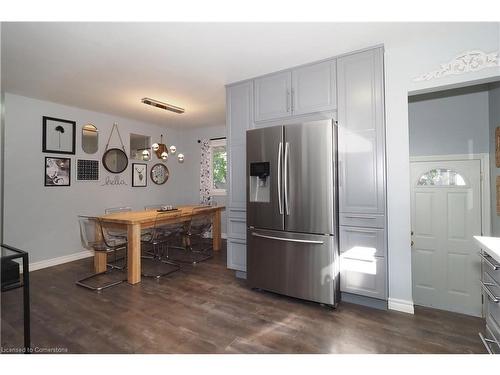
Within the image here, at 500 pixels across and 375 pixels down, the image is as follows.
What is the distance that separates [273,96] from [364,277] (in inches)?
88.3

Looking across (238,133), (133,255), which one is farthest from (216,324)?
(238,133)

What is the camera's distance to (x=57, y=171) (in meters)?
3.95

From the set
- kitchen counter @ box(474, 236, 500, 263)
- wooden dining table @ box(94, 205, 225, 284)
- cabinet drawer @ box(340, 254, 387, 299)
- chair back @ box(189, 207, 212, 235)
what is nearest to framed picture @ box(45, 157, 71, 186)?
wooden dining table @ box(94, 205, 225, 284)

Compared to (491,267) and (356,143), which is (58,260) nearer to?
(356,143)

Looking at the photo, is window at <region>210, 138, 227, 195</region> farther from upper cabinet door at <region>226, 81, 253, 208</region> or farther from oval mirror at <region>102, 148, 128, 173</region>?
upper cabinet door at <region>226, 81, 253, 208</region>

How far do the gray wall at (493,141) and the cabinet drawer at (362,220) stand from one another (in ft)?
4.80

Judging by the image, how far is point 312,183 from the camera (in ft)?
7.72

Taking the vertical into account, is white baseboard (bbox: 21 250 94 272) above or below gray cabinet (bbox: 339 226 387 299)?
below

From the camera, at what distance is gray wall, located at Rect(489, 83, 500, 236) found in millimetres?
2617

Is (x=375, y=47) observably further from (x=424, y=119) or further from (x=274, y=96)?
(x=424, y=119)

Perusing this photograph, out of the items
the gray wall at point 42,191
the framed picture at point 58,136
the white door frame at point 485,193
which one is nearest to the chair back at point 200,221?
the gray wall at point 42,191

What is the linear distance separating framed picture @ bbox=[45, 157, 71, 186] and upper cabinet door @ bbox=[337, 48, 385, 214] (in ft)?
14.2

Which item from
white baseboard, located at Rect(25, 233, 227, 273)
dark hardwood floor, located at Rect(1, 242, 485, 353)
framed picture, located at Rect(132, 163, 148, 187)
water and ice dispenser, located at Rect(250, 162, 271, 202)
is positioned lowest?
dark hardwood floor, located at Rect(1, 242, 485, 353)

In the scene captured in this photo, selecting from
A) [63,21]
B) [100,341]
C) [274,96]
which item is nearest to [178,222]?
[100,341]
